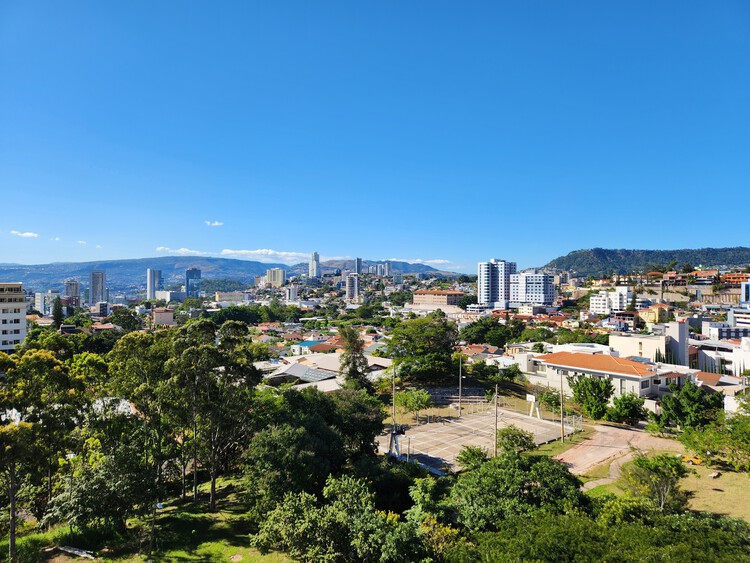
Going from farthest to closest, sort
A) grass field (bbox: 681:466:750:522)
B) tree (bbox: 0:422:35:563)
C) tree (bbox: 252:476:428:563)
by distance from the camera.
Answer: grass field (bbox: 681:466:750:522) < tree (bbox: 252:476:428:563) < tree (bbox: 0:422:35:563)

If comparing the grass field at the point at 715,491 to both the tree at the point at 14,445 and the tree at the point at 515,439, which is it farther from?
the tree at the point at 14,445

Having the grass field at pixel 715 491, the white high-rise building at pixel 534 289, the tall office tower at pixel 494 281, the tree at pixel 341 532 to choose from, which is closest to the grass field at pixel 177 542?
the tree at pixel 341 532

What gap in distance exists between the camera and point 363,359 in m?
27.8

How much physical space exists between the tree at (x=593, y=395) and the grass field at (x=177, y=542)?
19.3 metres

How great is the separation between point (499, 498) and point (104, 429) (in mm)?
10481

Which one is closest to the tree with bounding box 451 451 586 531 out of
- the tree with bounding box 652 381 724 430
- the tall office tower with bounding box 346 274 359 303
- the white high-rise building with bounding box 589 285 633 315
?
the tree with bounding box 652 381 724 430

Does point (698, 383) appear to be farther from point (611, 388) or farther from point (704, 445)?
point (704, 445)

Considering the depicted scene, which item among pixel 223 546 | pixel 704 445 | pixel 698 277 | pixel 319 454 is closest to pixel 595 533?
pixel 319 454

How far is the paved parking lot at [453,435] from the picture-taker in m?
17.7

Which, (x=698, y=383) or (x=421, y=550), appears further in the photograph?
(x=698, y=383)

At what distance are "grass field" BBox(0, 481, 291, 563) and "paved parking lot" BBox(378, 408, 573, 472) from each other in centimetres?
741

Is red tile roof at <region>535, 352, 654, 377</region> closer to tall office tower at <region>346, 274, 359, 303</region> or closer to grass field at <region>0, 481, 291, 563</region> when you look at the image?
grass field at <region>0, 481, 291, 563</region>

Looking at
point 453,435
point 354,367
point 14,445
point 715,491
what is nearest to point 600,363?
point 453,435

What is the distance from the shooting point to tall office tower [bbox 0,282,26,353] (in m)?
40.3
